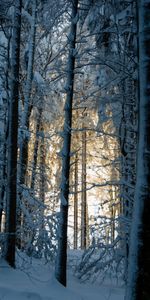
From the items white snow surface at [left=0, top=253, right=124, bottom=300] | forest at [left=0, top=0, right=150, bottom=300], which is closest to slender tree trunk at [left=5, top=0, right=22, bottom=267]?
forest at [left=0, top=0, right=150, bottom=300]

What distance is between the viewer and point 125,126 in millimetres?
8477

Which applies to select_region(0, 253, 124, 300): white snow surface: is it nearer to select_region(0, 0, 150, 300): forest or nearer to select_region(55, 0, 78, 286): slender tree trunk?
select_region(0, 0, 150, 300): forest

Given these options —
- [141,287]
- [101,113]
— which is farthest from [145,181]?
[101,113]

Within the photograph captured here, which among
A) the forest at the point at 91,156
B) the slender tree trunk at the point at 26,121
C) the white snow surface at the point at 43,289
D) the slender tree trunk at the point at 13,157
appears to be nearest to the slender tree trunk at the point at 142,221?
the forest at the point at 91,156

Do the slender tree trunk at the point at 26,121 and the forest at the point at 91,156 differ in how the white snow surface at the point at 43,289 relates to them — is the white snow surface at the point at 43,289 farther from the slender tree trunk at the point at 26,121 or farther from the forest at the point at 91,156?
the slender tree trunk at the point at 26,121

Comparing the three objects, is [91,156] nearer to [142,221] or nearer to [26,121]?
[26,121]

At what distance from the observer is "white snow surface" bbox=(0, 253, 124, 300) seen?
6.14 metres

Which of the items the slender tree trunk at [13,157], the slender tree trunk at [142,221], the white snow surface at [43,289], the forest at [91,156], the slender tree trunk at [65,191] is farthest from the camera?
the slender tree trunk at [13,157]

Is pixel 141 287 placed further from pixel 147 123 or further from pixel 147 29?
pixel 147 29

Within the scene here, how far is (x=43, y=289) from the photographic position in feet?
22.9

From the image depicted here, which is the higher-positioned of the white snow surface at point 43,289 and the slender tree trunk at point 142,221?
the slender tree trunk at point 142,221

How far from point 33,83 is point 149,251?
8.67m

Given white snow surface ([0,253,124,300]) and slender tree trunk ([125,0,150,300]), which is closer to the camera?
slender tree trunk ([125,0,150,300])

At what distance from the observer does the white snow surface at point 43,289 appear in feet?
20.1
